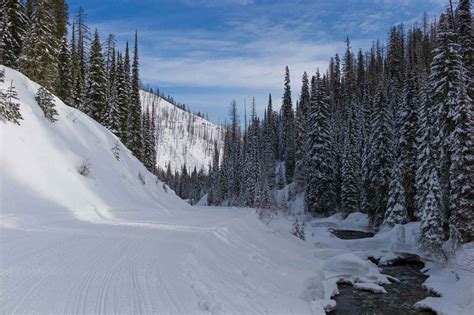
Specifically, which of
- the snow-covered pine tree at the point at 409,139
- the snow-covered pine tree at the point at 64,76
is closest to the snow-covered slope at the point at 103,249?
the snow-covered pine tree at the point at 409,139

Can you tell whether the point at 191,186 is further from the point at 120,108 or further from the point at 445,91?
the point at 445,91

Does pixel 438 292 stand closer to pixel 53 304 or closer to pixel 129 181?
pixel 53 304

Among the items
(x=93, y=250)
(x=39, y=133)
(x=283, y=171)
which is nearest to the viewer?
(x=93, y=250)

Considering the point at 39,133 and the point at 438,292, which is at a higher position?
the point at 39,133

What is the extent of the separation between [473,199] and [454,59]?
8209 mm

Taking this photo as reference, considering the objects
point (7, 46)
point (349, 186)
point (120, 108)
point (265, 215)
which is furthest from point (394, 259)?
point (120, 108)

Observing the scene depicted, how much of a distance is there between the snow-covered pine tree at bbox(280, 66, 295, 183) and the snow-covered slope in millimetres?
49368

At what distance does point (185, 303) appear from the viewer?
6.08m

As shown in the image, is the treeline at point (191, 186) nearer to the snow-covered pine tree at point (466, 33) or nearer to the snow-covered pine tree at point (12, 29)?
the snow-covered pine tree at point (12, 29)

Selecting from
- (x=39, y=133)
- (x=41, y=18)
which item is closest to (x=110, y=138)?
(x=39, y=133)

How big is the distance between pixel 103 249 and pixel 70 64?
130ft

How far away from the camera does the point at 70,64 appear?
4241cm

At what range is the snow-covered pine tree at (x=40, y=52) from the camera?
29938 mm

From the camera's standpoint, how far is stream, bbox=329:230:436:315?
12.3 metres
